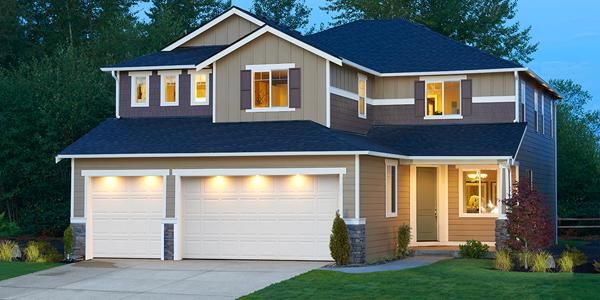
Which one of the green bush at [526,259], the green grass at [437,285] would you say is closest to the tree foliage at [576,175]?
the green bush at [526,259]

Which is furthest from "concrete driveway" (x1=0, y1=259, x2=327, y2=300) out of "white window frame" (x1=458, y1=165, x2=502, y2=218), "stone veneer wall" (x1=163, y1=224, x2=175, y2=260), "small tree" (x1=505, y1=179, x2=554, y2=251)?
"white window frame" (x1=458, y1=165, x2=502, y2=218)

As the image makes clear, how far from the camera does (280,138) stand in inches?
1029

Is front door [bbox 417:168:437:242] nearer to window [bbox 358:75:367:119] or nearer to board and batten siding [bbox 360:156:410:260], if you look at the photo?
board and batten siding [bbox 360:156:410:260]

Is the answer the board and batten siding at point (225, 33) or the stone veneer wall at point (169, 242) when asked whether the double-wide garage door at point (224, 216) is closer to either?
the stone veneer wall at point (169, 242)

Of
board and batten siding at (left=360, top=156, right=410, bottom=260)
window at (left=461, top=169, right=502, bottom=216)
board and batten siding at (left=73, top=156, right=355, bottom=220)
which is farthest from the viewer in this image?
window at (left=461, top=169, right=502, bottom=216)

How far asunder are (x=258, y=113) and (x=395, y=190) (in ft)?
15.3

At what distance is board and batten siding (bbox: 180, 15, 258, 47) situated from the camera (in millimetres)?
31663

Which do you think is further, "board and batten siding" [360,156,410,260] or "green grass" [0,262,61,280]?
"board and batten siding" [360,156,410,260]

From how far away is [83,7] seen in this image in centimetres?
5697

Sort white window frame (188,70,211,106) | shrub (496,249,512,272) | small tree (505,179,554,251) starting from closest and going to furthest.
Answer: shrub (496,249,512,272), small tree (505,179,554,251), white window frame (188,70,211,106)

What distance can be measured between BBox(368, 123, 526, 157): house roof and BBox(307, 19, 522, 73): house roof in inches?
74.5

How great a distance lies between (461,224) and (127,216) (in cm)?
1037

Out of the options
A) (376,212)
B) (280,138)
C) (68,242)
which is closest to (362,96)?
(280,138)

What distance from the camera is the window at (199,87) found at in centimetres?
3025
